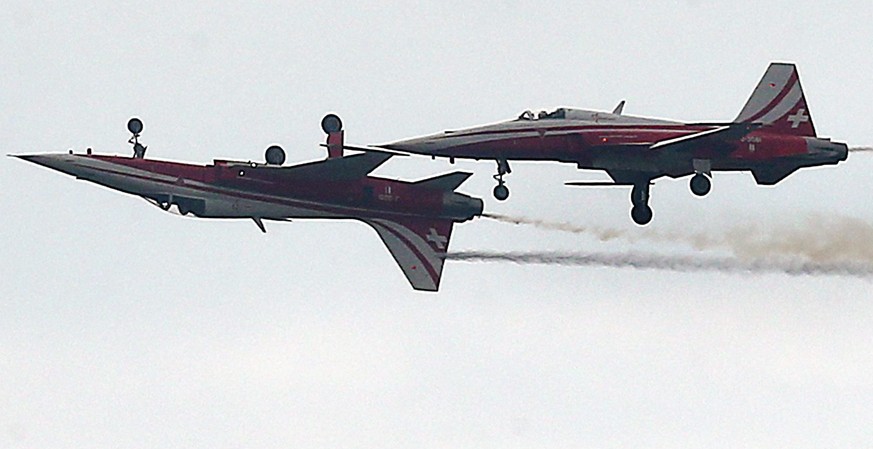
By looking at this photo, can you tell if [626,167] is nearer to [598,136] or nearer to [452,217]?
[598,136]

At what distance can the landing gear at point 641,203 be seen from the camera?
296 ft

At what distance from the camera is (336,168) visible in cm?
9256

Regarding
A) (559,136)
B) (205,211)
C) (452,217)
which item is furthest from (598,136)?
(205,211)

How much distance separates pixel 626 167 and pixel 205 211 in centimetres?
1506

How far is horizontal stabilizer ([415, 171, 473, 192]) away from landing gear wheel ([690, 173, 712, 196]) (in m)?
9.13

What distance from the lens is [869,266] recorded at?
305 ft

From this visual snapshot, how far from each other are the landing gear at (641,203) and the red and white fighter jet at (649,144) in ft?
0.11

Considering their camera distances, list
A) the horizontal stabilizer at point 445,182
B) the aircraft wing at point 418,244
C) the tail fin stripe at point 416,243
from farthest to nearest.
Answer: the tail fin stripe at point 416,243 → the aircraft wing at point 418,244 → the horizontal stabilizer at point 445,182

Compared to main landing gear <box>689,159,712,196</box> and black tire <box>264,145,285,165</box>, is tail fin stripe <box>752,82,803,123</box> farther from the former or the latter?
black tire <box>264,145,285,165</box>

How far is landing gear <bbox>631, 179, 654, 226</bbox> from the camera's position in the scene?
90.3 metres

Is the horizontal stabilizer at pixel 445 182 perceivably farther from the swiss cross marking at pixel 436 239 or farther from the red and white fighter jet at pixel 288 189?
the swiss cross marking at pixel 436 239

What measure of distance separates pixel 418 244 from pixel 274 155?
20.7ft

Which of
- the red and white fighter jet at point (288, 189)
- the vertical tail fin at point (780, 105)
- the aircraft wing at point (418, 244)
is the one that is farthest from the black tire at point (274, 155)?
the vertical tail fin at point (780, 105)

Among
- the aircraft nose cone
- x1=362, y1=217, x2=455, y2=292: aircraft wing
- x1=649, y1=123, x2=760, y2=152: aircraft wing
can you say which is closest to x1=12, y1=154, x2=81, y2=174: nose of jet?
the aircraft nose cone
